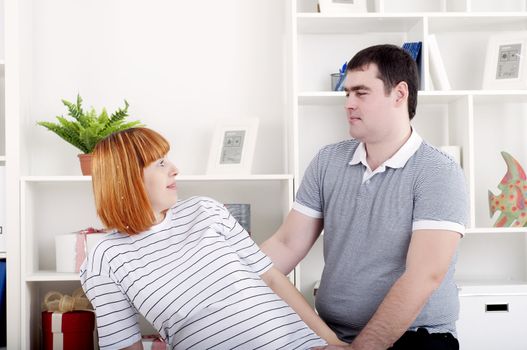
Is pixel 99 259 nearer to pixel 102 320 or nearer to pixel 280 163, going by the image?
pixel 102 320

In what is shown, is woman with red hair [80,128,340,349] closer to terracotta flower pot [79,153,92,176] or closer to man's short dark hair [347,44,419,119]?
man's short dark hair [347,44,419,119]

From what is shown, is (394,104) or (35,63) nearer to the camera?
(394,104)

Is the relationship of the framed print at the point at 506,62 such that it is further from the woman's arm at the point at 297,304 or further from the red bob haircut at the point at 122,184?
the red bob haircut at the point at 122,184

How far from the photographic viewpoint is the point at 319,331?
191 cm

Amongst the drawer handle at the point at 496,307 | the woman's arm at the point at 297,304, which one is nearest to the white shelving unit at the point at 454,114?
the drawer handle at the point at 496,307

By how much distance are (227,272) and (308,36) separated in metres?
1.72

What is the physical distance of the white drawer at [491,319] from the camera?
2.88m

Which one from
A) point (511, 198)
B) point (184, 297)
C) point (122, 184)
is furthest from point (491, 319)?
point (122, 184)

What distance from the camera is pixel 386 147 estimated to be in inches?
83.7

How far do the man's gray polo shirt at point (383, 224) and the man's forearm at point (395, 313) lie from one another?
110mm

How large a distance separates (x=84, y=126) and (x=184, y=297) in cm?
140

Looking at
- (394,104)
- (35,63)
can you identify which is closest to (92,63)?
(35,63)

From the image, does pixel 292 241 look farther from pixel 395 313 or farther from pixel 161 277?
pixel 161 277

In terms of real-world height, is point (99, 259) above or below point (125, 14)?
below
